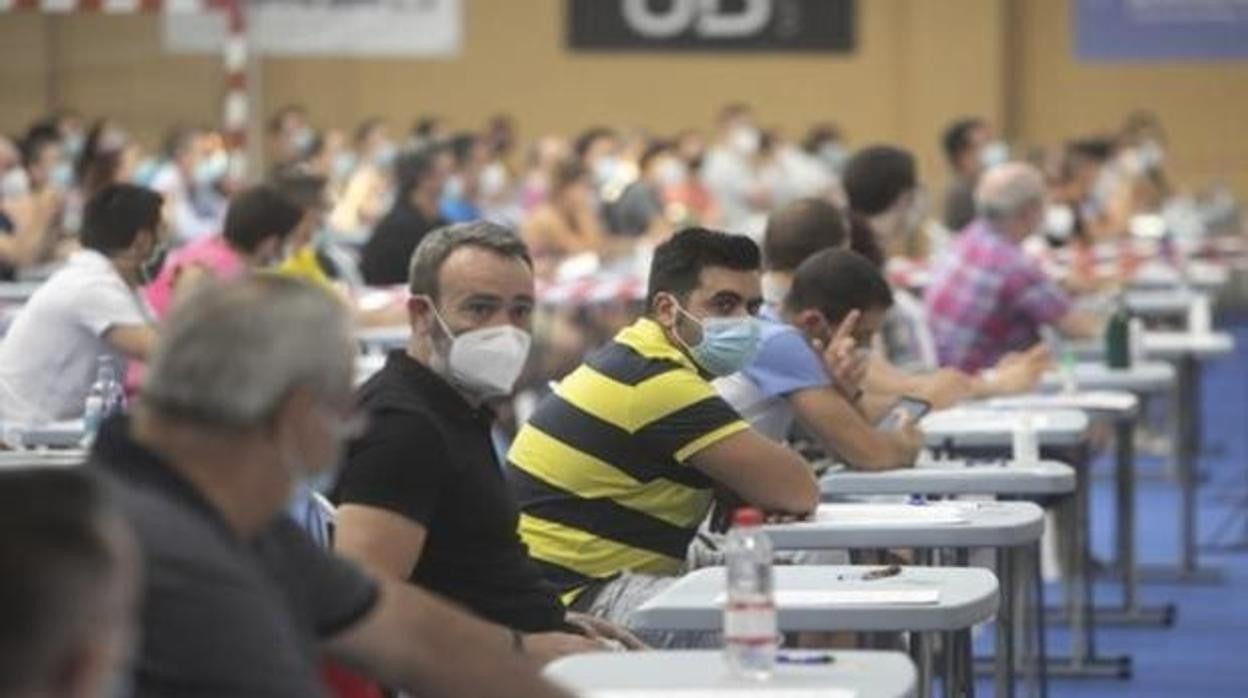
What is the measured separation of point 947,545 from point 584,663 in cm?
198

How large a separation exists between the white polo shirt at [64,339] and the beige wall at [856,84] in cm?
2058

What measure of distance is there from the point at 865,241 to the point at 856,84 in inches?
798

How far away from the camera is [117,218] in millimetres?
10188

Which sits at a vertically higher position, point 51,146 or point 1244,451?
point 51,146

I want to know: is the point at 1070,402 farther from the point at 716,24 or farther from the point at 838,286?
the point at 716,24

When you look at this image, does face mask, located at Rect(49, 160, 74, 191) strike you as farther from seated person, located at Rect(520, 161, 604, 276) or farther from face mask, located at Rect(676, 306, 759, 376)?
face mask, located at Rect(676, 306, 759, 376)

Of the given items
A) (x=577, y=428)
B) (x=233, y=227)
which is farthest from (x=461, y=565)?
(x=233, y=227)

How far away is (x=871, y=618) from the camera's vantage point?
19.1ft

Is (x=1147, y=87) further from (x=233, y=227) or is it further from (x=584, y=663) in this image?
(x=584, y=663)

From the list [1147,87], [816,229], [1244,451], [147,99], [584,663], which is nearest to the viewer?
[584,663]

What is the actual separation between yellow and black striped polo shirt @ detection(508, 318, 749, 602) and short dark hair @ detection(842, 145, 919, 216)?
4.44 m

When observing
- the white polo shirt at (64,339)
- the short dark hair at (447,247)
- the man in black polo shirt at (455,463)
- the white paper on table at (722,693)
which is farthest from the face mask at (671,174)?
the white paper on table at (722,693)

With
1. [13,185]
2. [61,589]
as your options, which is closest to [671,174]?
[13,185]

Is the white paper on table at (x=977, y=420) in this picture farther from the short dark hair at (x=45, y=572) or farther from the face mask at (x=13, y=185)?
the face mask at (x=13, y=185)
